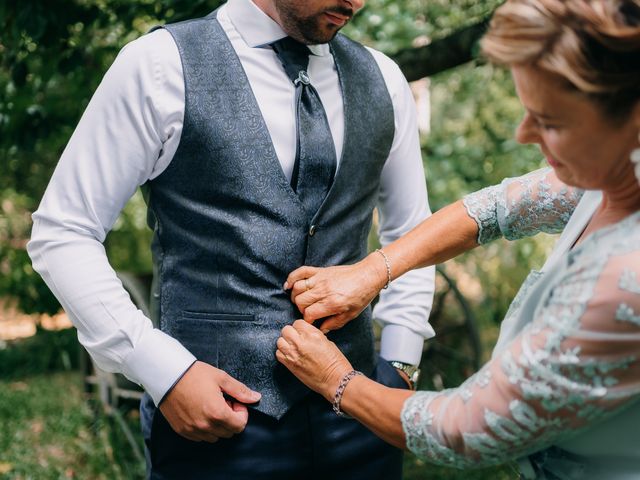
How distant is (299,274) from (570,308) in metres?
0.68

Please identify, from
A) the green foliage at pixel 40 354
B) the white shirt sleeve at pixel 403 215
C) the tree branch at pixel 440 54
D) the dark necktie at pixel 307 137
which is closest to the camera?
the dark necktie at pixel 307 137

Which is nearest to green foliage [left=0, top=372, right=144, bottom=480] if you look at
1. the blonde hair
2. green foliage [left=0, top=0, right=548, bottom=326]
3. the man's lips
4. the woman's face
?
green foliage [left=0, top=0, right=548, bottom=326]

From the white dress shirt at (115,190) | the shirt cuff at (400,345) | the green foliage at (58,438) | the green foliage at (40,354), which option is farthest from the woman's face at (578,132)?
the green foliage at (40,354)

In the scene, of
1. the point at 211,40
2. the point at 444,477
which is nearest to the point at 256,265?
the point at 211,40

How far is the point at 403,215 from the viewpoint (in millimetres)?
2156

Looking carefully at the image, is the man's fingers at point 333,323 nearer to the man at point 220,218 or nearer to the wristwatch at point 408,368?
the man at point 220,218

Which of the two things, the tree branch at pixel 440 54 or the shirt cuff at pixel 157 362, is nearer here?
the shirt cuff at pixel 157 362

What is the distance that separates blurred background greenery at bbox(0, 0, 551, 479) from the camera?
10.2 feet

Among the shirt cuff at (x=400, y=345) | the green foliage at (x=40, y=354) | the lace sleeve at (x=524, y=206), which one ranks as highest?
the lace sleeve at (x=524, y=206)

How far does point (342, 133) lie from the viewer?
184 centimetres

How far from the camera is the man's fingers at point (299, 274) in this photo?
5.64 feet

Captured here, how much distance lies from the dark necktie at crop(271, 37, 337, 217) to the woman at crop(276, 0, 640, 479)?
1.56 feet

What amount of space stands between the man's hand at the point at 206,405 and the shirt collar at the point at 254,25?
0.69 meters

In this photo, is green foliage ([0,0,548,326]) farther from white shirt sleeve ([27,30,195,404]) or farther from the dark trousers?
the dark trousers
